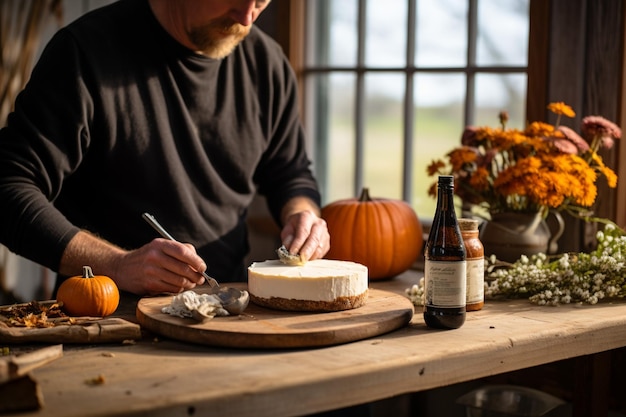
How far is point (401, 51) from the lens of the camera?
9.89 feet

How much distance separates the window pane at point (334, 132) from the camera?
323 cm

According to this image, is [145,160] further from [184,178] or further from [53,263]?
[53,263]

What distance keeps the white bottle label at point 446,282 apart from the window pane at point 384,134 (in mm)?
1360

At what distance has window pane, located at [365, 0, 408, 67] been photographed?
3.00 metres

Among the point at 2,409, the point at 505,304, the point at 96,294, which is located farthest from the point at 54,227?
the point at 505,304

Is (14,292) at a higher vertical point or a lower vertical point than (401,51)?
lower

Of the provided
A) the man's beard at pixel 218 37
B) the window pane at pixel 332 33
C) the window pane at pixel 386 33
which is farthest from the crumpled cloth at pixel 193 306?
the window pane at pixel 332 33

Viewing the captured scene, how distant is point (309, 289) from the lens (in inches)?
68.8

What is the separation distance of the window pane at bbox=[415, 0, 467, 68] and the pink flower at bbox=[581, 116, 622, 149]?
706 millimetres

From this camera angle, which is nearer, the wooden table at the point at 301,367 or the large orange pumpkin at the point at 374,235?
the wooden table at the point at 301,367

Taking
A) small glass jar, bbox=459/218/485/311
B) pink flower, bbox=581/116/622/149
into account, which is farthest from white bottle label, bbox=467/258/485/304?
pink flower, bbox=581/116/622/149

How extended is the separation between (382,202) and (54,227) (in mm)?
938

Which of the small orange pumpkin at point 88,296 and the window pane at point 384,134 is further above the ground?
the window pane at point 384,134

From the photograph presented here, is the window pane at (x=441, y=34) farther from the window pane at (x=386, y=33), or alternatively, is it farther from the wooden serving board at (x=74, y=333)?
the wooden serving board at (x=74, y=333)
